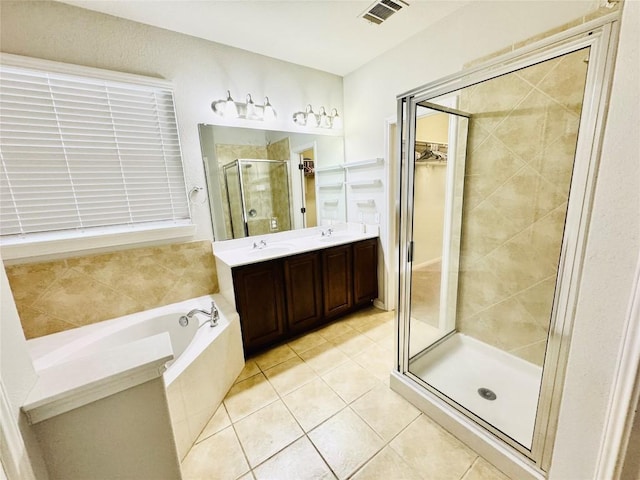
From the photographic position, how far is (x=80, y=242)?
181cm

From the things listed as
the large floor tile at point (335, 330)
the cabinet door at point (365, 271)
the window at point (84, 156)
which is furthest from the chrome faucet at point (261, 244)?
the large floor tile at point (335, 330)

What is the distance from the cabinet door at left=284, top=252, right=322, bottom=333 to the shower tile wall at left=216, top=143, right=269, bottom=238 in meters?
0.71

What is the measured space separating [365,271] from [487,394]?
4.68ft

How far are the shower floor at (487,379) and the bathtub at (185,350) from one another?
4.35ft

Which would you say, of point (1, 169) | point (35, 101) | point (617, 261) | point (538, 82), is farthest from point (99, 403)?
point (538, 82)

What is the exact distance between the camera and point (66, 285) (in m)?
1.83

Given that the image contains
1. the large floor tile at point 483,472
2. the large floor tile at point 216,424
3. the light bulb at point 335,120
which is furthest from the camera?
the light bulb at point 335,120

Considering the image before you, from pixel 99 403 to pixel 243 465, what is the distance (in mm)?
1010

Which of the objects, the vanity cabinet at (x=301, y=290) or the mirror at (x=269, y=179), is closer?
the vanity cabinet at (x=301, y=290)

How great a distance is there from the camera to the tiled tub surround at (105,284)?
1744 millimetres

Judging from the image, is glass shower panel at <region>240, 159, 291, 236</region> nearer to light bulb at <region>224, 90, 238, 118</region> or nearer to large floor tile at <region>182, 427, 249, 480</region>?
light bulb at <region>224, 90, 238, 118</region>

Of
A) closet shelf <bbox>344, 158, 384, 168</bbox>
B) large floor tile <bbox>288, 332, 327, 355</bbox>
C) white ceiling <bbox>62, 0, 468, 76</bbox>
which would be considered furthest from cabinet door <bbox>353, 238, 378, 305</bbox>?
white ceiling <bbox>62, 0, 468, 76</bbox>

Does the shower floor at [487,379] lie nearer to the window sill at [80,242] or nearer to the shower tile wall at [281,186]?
the shower tile wall at [281,186]

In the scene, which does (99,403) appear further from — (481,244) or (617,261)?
(481,244)
